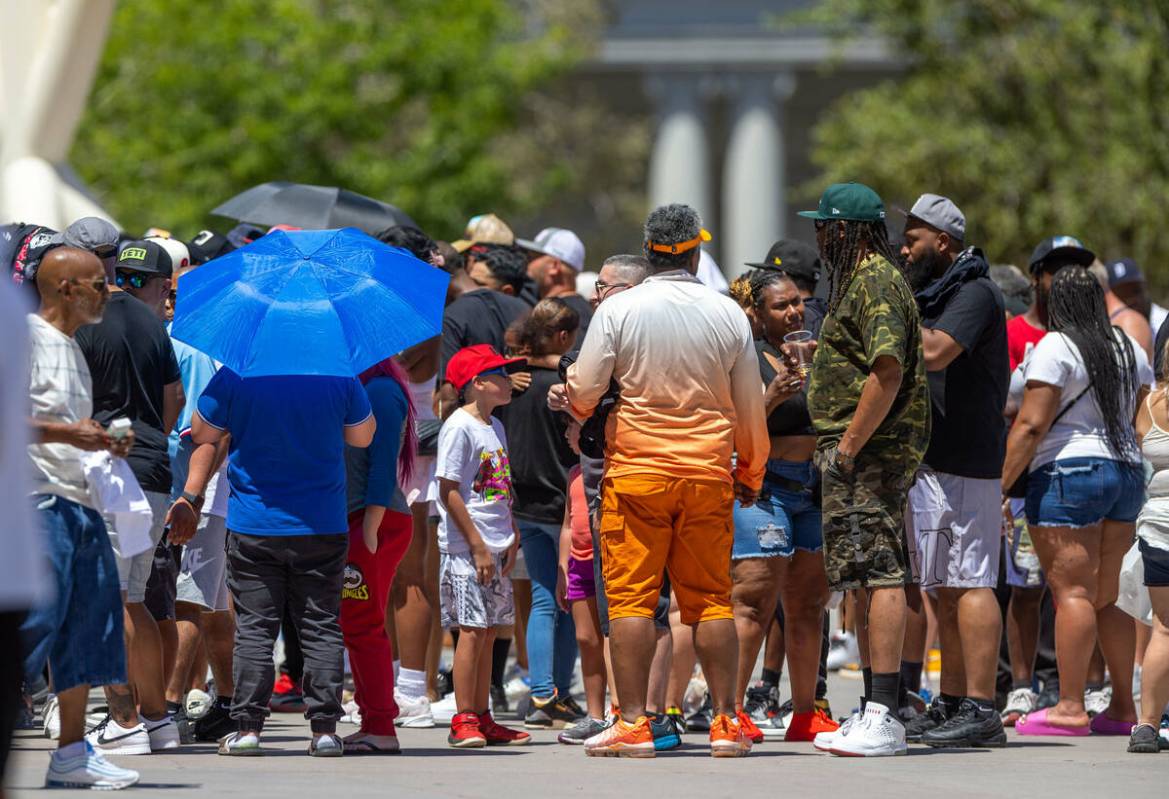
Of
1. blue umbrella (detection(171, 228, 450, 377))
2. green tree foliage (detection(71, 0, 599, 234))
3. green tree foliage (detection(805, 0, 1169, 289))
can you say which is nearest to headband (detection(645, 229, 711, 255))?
blue umbrella (detection(171, 228, 450, 377))

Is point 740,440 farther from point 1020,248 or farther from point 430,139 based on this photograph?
point 430,139

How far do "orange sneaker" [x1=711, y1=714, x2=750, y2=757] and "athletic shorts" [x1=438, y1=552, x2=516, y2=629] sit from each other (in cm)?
117

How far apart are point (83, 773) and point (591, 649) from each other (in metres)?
2.78

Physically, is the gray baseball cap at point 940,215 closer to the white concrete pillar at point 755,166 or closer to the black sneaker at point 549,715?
the black sneaker at point 549,715

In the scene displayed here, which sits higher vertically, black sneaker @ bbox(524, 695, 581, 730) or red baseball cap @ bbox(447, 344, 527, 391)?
red baseball cap @ bbox(447, 344, 527, 391)

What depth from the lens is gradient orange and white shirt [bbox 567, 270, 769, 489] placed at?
27.8 feet

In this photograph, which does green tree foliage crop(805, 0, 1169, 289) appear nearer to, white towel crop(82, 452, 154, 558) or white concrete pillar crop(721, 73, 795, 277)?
white towel crop(82, 452, 154, 558)

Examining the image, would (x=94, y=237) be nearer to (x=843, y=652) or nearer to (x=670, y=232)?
(x=670, y=232)

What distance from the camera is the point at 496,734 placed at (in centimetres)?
930

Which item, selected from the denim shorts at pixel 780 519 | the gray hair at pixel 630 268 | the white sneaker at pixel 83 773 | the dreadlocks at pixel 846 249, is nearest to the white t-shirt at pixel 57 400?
the white sneaker at pixel 83 773

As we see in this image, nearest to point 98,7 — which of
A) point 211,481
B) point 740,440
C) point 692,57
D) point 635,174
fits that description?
point 211,481

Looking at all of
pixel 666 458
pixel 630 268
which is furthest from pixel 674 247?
pixel 666 458

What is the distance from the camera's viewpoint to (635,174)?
165ft

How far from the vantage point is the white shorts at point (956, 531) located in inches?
363
